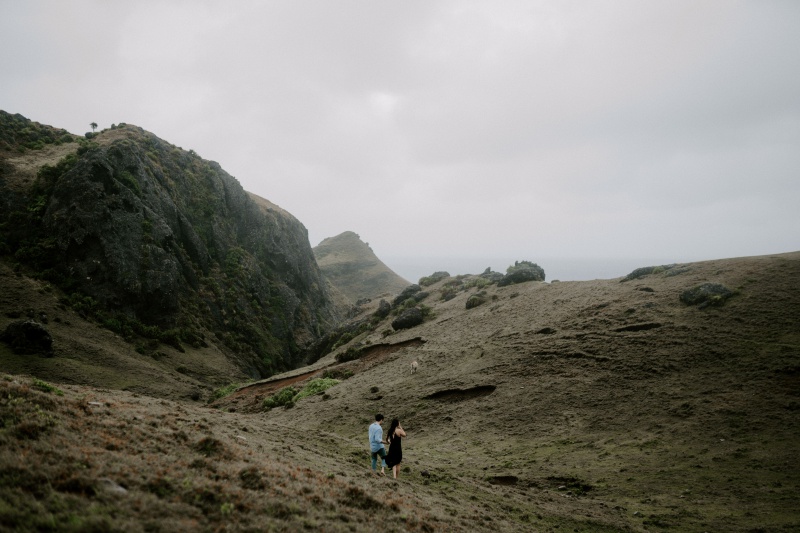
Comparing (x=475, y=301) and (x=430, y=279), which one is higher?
(x=430, y=279)

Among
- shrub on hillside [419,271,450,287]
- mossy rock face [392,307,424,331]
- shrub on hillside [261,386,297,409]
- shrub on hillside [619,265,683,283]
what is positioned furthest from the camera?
shrub on hillside [419,271,450,287]

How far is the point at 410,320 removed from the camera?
4772 cm

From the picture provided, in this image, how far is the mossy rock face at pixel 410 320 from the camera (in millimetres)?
47625

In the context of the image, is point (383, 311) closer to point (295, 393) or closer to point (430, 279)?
point (430, 279)

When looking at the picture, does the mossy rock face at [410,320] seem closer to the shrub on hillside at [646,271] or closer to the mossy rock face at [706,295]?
the shrub on hillside at [646,271]

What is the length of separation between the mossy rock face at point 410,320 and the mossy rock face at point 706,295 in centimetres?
2644

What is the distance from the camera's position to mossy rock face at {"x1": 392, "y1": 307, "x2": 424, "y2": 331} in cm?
4762

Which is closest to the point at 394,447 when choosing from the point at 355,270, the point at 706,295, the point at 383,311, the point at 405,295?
the point at 706,295

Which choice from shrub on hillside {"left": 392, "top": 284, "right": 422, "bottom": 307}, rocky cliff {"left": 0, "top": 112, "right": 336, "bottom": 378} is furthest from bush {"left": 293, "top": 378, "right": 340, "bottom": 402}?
shrub on hillside {"left": 392, "top": 284, "right": 422, "bottom": 307}

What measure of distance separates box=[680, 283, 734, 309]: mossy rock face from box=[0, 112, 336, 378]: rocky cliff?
49.0 meters

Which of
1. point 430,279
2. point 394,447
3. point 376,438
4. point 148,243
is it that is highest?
point 148,243

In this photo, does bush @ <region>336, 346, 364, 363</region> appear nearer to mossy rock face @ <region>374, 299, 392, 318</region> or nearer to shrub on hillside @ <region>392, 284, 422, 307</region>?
mossy rock face @ <region>374, 299, 392, 318</region>

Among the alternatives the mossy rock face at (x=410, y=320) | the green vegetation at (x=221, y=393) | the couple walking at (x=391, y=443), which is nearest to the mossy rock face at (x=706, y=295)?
the couple walking at (x=391, y=443)

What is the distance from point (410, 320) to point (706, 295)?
1124 inches
